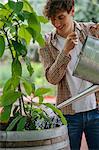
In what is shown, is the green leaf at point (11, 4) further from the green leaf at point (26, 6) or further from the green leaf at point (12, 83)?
the green leaf at point (12, 83)

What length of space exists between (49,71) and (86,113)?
0.19 metres

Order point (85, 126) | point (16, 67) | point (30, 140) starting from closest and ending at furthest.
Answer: point (30, 140) → point (16, 67) → point (85, 126)

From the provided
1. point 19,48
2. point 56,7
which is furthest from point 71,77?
point 19,48

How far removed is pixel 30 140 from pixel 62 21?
1.60 ft

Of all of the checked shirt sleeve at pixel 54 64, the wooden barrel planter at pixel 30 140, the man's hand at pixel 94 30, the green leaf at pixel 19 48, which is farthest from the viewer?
the man's hand at pixel 94 30

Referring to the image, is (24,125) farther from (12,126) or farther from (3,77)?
(3,77)

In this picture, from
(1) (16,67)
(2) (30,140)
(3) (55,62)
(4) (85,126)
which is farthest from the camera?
(4) (85,126)

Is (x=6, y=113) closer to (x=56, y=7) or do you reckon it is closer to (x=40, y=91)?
(x=40, y=91)

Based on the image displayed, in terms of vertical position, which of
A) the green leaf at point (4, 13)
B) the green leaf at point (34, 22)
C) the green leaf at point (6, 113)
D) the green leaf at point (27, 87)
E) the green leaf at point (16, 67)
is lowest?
the green leaf at point (6, 113)

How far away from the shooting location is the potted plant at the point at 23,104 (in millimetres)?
932

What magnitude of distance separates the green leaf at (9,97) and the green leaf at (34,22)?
0.17 meters

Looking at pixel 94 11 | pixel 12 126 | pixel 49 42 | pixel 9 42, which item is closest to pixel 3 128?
pixel 12 126

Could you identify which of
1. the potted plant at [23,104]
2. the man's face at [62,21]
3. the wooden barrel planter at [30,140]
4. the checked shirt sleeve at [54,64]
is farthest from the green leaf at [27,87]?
the man's face at [62,21]

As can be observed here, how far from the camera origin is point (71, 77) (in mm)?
1317
